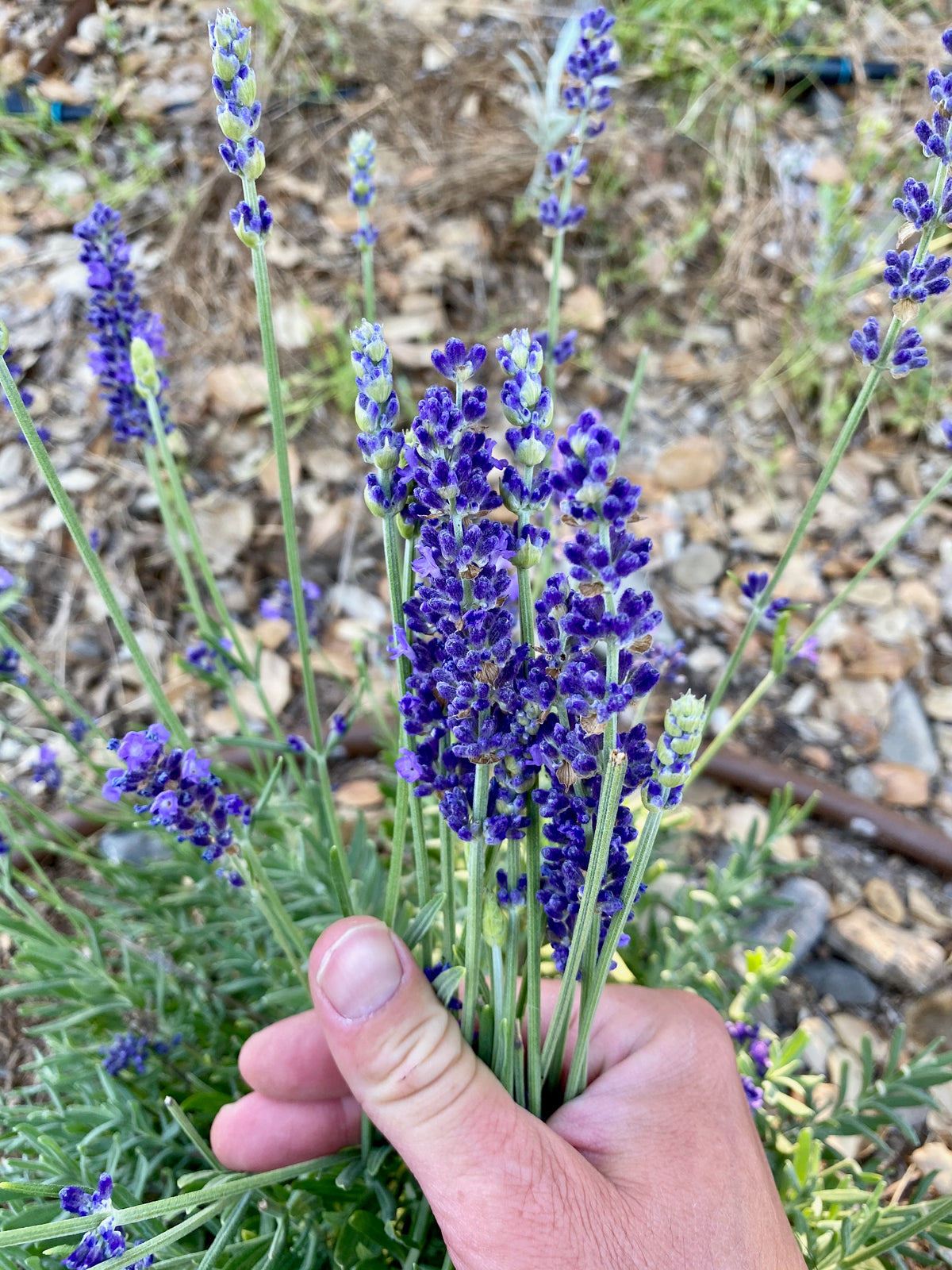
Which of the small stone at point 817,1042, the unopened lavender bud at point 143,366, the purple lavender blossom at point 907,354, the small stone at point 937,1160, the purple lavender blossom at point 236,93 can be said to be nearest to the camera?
the purple lavender blossom at point 236,93

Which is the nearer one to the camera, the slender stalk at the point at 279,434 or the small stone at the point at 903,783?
the slender stalk at the point at 279,434

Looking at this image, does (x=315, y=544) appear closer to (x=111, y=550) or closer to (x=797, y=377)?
(x=111, y=550)

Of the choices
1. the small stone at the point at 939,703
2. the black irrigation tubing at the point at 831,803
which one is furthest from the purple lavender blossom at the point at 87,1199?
the small stone at the point at 939,703

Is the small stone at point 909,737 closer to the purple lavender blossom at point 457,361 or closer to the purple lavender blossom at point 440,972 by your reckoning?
the purple lavender blossom at point 440,972

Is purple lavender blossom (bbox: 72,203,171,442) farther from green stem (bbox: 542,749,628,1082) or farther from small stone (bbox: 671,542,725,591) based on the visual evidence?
small stone (bbox: 671,542,725,591)

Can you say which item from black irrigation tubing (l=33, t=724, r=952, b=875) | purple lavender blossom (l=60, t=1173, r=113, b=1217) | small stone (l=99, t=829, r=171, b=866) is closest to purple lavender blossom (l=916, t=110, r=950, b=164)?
purple lavender blossom (l=60, t=1173, r=113, b=1217)

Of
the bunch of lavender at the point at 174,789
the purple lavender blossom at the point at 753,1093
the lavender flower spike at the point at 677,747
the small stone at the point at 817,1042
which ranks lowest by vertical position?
the small stone at the point at 817,1042

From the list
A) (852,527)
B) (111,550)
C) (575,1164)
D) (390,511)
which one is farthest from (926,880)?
(111,550)
